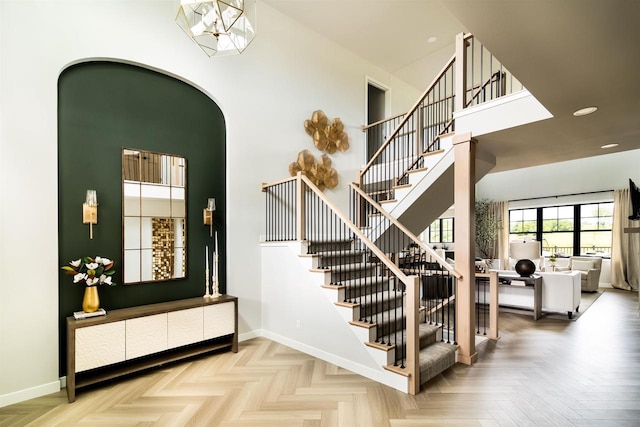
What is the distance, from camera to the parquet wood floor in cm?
260

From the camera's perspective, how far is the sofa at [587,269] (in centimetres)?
785

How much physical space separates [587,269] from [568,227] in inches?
67.1

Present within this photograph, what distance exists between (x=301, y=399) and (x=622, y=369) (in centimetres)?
345

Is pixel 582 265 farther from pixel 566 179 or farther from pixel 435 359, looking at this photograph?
pixel 435 359

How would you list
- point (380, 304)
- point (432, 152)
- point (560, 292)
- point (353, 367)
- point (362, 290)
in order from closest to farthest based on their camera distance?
point (353, 367), point (380, 304), point (362, 290), point (432, 152), point (560, 292)

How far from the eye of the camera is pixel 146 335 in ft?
11.0

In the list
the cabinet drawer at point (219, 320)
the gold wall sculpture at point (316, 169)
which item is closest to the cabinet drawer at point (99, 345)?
the cabinet drawer at point (219, 320)

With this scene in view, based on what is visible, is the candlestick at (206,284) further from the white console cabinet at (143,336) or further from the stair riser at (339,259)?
the stair riser at (339,259)

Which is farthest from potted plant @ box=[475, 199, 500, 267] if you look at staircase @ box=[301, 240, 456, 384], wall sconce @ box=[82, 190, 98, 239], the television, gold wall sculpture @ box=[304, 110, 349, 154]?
wall sconce @ box=[82, 190, 98, 239]

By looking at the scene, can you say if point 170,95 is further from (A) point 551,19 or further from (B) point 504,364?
(B) point 504,364

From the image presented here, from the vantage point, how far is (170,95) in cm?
410

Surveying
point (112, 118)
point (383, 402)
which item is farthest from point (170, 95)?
point (383, 402)

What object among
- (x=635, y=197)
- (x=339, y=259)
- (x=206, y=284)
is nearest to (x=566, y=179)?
(x=635, y=197)

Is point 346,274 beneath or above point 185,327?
above
